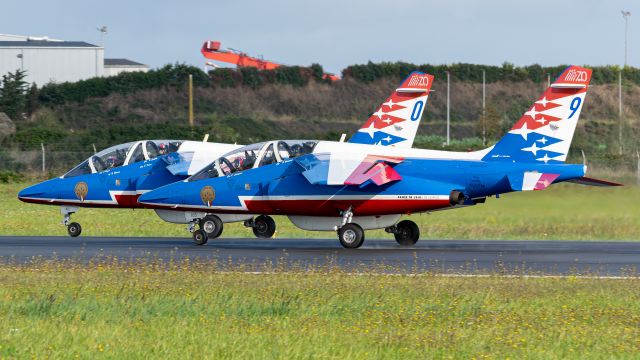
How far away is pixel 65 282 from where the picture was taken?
56.8 feet

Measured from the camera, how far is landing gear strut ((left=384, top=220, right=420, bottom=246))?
26953 mm

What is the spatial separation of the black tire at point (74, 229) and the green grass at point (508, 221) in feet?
5.47

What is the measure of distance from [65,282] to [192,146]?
1301 centimetres

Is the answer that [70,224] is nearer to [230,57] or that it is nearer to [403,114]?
[403,114]

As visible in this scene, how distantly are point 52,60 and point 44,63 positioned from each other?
2.42 feet

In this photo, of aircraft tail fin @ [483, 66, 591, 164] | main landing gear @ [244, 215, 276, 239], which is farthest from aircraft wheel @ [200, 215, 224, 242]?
aircraft tail fin @ [483, 66, 591, 164]

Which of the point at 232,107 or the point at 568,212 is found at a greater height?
the point at 232,107

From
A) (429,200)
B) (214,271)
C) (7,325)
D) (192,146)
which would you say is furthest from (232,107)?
(7,325)

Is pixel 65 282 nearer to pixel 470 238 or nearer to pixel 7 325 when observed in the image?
pixel 7 325

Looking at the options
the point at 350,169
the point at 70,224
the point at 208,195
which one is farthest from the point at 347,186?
the point at 70,224

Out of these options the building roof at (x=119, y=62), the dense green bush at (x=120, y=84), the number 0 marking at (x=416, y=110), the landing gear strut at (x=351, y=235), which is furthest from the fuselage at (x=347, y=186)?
the building roof at (x=119, y=62)

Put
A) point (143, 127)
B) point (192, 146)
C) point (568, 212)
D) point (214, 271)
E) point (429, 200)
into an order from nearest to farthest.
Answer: point (214, 271) → point (429, 200) → point (568, 212) → point (192, 146) → point (143, 127)

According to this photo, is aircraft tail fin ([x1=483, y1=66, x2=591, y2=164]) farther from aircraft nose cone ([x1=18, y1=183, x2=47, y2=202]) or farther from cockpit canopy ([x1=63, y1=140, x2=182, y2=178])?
aircraft nose cone ([x1=18, y1=183, x2=47, y2=202])

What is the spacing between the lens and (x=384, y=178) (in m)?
25.1
